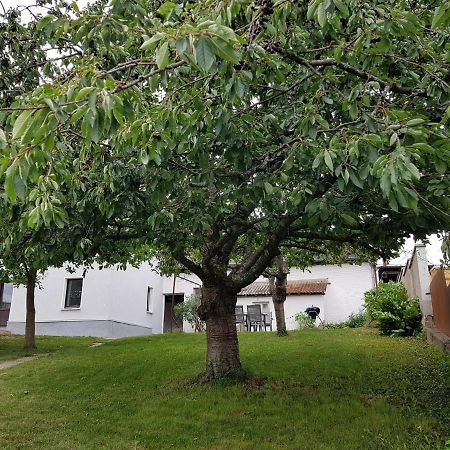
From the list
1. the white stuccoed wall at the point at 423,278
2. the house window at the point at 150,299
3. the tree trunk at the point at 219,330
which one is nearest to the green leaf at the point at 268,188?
the tree trunk at the point at 219,330

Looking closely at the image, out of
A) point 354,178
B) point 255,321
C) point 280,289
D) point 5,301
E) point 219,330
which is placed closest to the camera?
point 354,178

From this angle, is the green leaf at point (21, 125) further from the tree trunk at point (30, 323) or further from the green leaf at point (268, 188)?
the tree trunk at point (30, 323)

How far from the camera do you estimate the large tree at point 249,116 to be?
263 cm

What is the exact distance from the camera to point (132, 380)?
10086mm

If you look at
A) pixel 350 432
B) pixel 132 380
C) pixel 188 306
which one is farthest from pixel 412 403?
pixel 188 306

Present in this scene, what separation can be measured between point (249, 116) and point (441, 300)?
8.68 m

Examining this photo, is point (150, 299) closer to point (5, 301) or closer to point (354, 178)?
point (5, 301)

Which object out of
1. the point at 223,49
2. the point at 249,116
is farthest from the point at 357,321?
the point at 223,49

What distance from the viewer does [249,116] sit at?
4.55 meters

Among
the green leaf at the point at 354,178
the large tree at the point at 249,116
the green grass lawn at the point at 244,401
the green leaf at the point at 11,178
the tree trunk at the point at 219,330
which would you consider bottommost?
the green grass lawn at the point at 244,401

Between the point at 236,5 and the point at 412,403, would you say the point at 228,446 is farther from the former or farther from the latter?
the point at 236,5

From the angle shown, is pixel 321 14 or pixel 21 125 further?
pixel 321 14

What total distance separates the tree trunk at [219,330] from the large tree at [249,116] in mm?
2673

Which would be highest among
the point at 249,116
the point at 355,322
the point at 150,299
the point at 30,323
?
the point at 249,116
